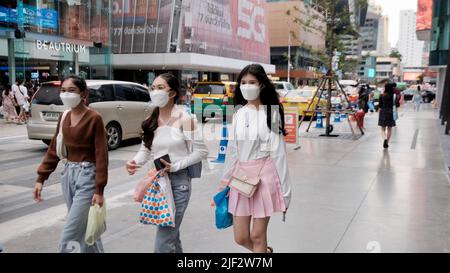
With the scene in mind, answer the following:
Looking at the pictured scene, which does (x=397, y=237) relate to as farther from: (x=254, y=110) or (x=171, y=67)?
(x=171, y=67)

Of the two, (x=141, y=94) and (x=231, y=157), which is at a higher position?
(x=141, y=94)

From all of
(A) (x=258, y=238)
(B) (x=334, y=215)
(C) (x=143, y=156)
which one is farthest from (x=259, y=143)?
(B) (x=334, y=215)

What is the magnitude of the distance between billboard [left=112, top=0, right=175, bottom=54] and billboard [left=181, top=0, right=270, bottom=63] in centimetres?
204

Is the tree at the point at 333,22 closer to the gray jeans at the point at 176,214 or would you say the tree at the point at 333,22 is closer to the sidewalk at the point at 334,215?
the sidewalk at the point at 334,215

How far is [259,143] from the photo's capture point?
3.62 metres

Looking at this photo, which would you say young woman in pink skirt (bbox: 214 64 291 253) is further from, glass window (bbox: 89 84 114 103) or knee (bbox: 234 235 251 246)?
glass window (bbox: 89 84 114 103)

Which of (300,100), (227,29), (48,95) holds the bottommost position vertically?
(300,100)

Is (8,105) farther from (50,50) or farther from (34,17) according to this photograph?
(50,50)

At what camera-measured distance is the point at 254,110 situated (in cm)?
371

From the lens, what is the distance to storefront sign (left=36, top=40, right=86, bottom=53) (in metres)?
27.8

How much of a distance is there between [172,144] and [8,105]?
1735 centimetres

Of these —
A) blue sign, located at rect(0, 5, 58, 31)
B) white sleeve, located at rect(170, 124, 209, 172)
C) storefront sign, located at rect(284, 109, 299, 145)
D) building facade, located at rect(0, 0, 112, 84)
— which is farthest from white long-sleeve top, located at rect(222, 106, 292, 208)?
blue sign, located at rect(0, 5, 58, 31)

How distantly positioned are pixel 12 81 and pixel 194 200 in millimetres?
22394

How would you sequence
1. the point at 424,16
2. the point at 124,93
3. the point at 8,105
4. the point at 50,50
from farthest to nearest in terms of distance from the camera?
the point at 424,16 → the point at 50,50 → the point at 8,105 → the point at 124,93
